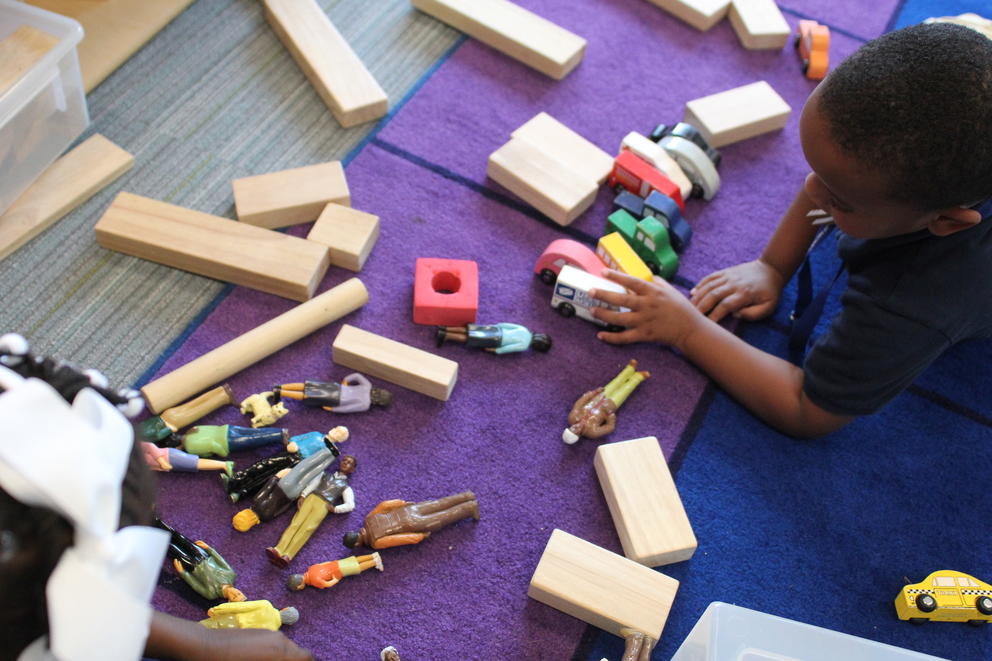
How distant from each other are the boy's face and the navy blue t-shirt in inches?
1.9

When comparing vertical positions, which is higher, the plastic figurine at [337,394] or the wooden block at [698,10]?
the wooden block at [698,10]

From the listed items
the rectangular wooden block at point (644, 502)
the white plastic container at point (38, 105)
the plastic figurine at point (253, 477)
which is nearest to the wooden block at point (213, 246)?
the white plastic container at point (38, 105)

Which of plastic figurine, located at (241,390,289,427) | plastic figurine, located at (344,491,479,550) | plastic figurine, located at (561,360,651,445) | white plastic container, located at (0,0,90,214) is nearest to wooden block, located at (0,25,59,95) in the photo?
white plastic container, located at (0,0,90,214)

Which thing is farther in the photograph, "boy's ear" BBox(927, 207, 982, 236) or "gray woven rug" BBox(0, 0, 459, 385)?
"gray woven rug" BBox(0, 0, 459, 385)

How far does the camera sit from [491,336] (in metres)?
1.08

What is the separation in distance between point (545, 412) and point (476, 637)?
12.1 inches

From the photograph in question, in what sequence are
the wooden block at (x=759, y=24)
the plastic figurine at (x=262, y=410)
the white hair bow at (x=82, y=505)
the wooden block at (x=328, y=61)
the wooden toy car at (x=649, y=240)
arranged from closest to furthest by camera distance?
the white hair bow at (x=82, y=505), the plastic figurine at (x=262, y=410), the wooden toy car at (x=649, y=240), the wooden block at (x=328, y=61), the wooden block at (x=759, y=24)

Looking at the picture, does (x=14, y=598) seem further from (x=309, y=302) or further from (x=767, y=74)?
(x=767, y=74)

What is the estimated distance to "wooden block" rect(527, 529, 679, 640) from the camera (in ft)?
2.96

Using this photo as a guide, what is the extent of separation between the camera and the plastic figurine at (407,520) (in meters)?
0.92

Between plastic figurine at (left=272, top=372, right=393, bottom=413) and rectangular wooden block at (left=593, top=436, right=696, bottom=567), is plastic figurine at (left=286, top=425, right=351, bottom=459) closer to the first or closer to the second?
→ plastic figurine at (left=272, top=372, right=393, bottom=413)

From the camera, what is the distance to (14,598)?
507mm

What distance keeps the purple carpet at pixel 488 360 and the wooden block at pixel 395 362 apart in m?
0.02

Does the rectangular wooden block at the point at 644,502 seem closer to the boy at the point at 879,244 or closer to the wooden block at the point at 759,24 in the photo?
the boy at the point at 879,244
